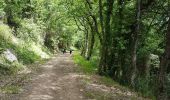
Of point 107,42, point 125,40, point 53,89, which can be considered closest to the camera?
point 53,89

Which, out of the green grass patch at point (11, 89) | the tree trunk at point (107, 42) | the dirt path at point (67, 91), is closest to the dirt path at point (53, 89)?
the dirt path at point (67, 91)

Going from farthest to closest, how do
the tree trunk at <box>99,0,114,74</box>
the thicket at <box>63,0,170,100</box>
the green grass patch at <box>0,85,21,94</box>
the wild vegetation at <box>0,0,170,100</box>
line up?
1. the tree trunk at <box>99,0,114,74</box>
2. the thicket at <box>63,0,170,100</box>
3. the wild vegetation at <box>0,0,170,100</box>
4. the green grass patch at <box>0,85,21,94</box>

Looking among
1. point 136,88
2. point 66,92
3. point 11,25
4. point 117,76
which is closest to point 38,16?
point 11,25

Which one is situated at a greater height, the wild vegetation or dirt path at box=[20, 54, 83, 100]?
the wild vegetation

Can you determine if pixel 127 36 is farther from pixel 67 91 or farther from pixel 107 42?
pixel 67 91

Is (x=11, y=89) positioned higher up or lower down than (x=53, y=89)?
higher up

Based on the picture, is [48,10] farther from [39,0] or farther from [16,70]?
[16,70]

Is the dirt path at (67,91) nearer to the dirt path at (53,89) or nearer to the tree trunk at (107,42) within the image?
the dirt path at (53,89)

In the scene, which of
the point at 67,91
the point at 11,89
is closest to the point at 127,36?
the point at 67,91

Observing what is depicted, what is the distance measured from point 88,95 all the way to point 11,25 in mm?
20514

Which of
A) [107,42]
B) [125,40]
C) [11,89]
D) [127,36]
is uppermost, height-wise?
[127,36]

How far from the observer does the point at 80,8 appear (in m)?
34.3

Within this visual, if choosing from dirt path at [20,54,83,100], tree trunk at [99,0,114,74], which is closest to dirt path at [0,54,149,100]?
dirt path at [20,54,83,100]

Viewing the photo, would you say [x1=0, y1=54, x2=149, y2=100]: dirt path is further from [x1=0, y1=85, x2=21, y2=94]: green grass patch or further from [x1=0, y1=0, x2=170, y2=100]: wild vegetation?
[x1=0, y1=0, x2=170, y2=100]: wild vegetation
